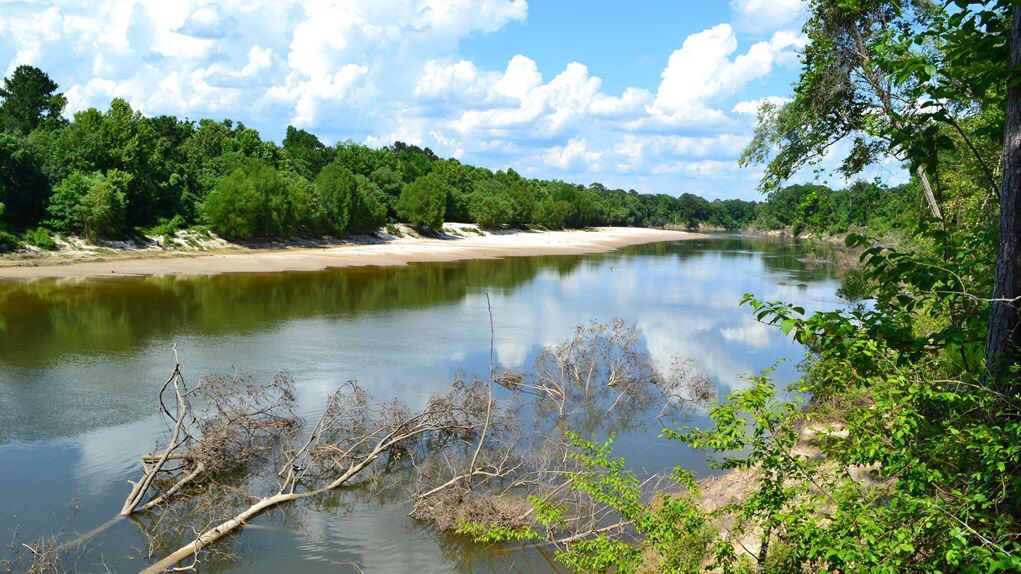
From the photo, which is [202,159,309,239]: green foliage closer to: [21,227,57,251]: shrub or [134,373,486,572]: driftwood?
[21,227,57,251]: shrub

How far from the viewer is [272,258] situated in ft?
197

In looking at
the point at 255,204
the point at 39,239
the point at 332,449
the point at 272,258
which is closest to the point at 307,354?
the point at 332,449

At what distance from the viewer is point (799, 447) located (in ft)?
52.3

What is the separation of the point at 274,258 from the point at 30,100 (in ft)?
135

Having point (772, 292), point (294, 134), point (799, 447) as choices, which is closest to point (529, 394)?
point (799, 447)

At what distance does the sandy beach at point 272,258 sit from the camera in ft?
153

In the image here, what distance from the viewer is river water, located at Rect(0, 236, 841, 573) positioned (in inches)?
493

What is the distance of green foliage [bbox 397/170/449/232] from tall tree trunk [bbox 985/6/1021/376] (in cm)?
8658

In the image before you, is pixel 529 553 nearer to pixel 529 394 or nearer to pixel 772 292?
pixel 529 394

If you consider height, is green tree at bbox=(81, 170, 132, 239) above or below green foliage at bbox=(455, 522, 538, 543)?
above

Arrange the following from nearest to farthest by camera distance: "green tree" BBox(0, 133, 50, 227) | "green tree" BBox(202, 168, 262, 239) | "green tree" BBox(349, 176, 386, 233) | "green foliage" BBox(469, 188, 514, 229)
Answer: "green tree" BBox(0, 133, 50, 227) < "green tree" BBox(202, 168, 262, 239) < "green tree" BBox(349, 176, 386, 233) < "green foliage" BBox(469, 188, 514, 229)

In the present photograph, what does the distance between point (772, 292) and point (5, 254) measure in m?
53.5

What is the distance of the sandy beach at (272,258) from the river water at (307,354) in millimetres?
3639

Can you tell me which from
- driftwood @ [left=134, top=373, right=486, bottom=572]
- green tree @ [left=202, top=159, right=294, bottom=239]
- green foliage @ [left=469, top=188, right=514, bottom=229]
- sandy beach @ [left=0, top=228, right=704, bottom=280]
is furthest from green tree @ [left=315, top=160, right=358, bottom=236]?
driftwood @ [left=134, top=373, right=486, bottom=572]
